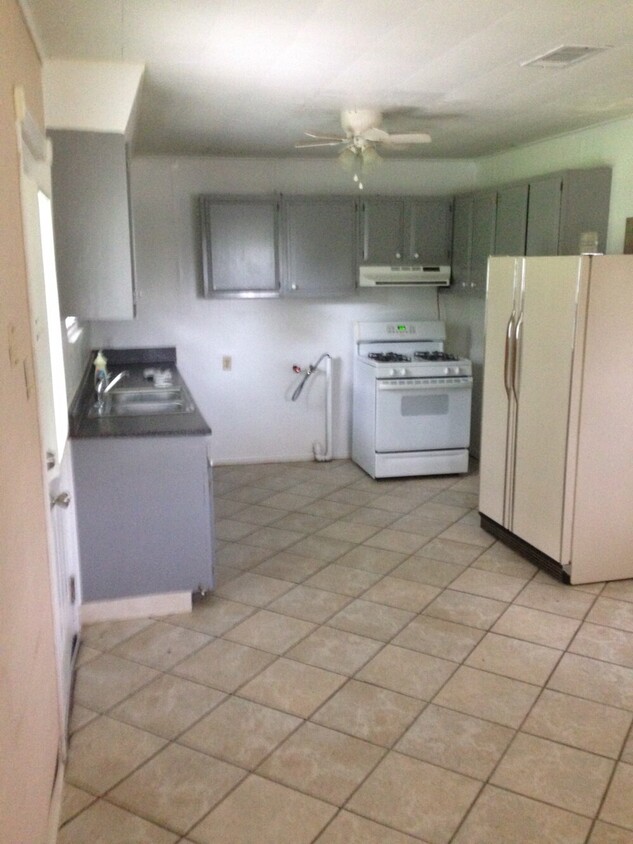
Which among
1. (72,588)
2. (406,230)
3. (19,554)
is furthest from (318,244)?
(19,554)

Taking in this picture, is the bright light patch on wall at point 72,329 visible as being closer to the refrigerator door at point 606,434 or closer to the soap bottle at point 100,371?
the soap bottle at point 100,371

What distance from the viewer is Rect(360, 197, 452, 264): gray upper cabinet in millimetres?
5293

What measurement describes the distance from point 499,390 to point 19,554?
294cm

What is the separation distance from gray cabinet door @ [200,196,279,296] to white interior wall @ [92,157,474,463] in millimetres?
221

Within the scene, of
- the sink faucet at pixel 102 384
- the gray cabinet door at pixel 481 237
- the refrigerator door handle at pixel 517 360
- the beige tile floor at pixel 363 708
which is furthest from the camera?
the gray cabinet door at pixel 481 237

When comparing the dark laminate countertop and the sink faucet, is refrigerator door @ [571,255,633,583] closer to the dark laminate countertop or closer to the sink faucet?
the dark laminate countertop

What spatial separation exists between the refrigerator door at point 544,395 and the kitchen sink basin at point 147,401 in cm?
174

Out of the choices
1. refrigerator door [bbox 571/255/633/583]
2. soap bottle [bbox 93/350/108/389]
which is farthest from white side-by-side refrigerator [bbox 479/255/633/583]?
soap bottle [bbox 93/350/108/389]

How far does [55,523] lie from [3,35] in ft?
4.80

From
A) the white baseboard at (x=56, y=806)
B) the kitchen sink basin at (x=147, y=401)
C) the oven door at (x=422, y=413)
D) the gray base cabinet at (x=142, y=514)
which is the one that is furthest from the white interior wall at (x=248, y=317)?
the white baseboard at (x=56, y=806)

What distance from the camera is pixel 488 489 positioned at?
13.6 feet

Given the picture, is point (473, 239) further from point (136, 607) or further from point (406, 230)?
point (136, 607)

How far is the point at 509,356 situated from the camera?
3.81m

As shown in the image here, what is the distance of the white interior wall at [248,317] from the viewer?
521cm
